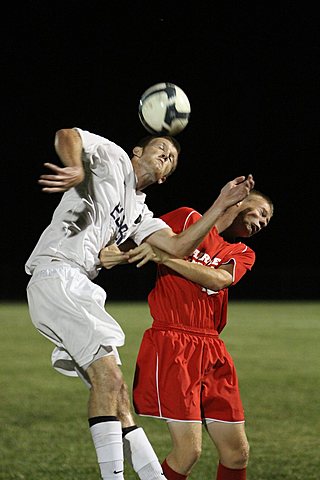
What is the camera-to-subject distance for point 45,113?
32625mm

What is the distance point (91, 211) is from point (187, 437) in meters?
1.17

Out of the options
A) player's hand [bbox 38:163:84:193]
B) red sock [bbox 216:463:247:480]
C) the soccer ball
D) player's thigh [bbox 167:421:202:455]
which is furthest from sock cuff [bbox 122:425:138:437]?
the soccer ball

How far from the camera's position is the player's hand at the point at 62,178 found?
396 centimetres

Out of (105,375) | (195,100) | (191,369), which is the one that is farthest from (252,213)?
A: (195,100)

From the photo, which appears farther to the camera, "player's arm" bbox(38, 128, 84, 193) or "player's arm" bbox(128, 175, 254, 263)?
"player's arm" bbox(128, 175, 254, 263)

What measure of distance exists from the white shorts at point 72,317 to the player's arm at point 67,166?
16.4 inches

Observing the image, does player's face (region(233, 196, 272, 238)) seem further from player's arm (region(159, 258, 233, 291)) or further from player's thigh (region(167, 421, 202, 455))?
player's thigh (region(167, 421, 202, 455))

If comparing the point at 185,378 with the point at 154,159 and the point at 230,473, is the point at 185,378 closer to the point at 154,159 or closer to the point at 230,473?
the point at 230,473

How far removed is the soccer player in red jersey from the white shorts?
0.48 meters

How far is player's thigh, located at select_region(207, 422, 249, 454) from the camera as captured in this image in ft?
15.2

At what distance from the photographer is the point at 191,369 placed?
462cm

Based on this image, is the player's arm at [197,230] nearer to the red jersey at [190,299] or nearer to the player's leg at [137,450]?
the red jersey at [190,299]

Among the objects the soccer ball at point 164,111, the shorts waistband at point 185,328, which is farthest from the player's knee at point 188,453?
the soccer ball at point 164,111

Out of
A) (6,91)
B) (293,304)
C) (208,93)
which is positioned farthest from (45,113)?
(293,304)
